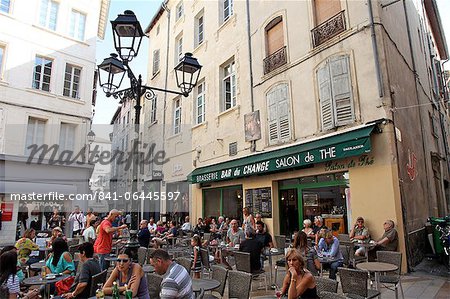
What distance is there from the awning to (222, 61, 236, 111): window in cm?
272

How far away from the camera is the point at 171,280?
3.18 m

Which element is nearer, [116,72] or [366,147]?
[116,72]

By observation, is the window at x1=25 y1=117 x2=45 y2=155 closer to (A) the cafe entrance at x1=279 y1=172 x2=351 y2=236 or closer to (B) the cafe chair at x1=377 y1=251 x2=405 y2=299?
(A) the cafe entrance at x1=279 y1=172 x2=351 y2=236

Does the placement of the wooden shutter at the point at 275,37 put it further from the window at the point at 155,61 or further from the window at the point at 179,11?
the window at the point at 155,61

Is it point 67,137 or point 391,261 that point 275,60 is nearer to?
point 391,261

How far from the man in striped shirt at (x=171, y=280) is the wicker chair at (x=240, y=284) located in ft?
2.89

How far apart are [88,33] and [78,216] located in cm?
1004

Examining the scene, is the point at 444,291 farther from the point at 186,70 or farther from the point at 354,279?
the point at 186,70

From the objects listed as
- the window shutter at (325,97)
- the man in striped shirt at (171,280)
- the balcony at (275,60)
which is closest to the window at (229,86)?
the balcony at (275,60)

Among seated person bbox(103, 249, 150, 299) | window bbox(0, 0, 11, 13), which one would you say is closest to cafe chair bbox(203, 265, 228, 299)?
seated person bbox(103, 249, 150, 299)

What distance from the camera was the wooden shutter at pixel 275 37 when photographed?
10953 millimetres

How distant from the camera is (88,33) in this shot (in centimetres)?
1680

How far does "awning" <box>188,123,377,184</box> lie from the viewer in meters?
7.36

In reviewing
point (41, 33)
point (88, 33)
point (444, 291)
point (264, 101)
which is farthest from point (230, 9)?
point (444, 291)
